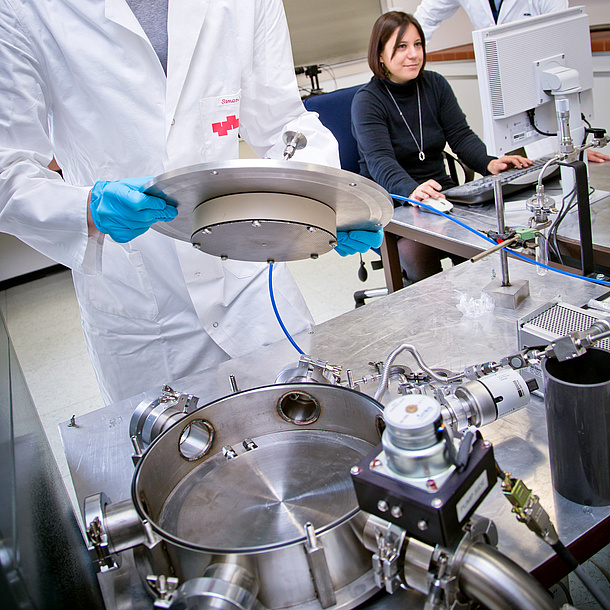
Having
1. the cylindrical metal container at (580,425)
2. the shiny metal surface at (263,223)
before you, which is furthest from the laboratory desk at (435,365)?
the shiny metal surface at (263,223)

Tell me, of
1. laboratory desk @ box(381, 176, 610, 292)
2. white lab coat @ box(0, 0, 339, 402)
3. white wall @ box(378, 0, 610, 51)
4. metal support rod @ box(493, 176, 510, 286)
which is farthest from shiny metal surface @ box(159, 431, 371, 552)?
white wall @ box(378, 0, 610, 51)

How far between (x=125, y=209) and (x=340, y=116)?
6.73 ft

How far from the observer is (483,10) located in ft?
10.7

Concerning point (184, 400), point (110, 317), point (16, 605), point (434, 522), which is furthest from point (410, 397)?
point (110, 317)

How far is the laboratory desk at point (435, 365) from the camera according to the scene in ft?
2.50

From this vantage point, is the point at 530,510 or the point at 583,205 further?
the point at 583,205

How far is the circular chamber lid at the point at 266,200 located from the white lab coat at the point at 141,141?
13.5 inches

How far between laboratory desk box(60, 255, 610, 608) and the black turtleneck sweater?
1.24m

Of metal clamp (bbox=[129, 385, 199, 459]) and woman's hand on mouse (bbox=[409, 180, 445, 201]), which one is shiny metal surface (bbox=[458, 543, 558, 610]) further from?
woman's hand on mouse (bbox=[409, 180, 445, 201])

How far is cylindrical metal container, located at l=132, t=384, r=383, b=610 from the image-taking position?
65cm

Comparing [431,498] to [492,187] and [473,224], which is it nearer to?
[473,224]

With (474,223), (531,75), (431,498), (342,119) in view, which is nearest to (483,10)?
(342,119)

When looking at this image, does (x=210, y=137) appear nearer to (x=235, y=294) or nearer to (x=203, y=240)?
(x=235, y=294)

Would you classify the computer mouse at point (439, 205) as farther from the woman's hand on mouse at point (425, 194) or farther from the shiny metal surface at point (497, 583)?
the shiny metal surface at point (497, 583)
